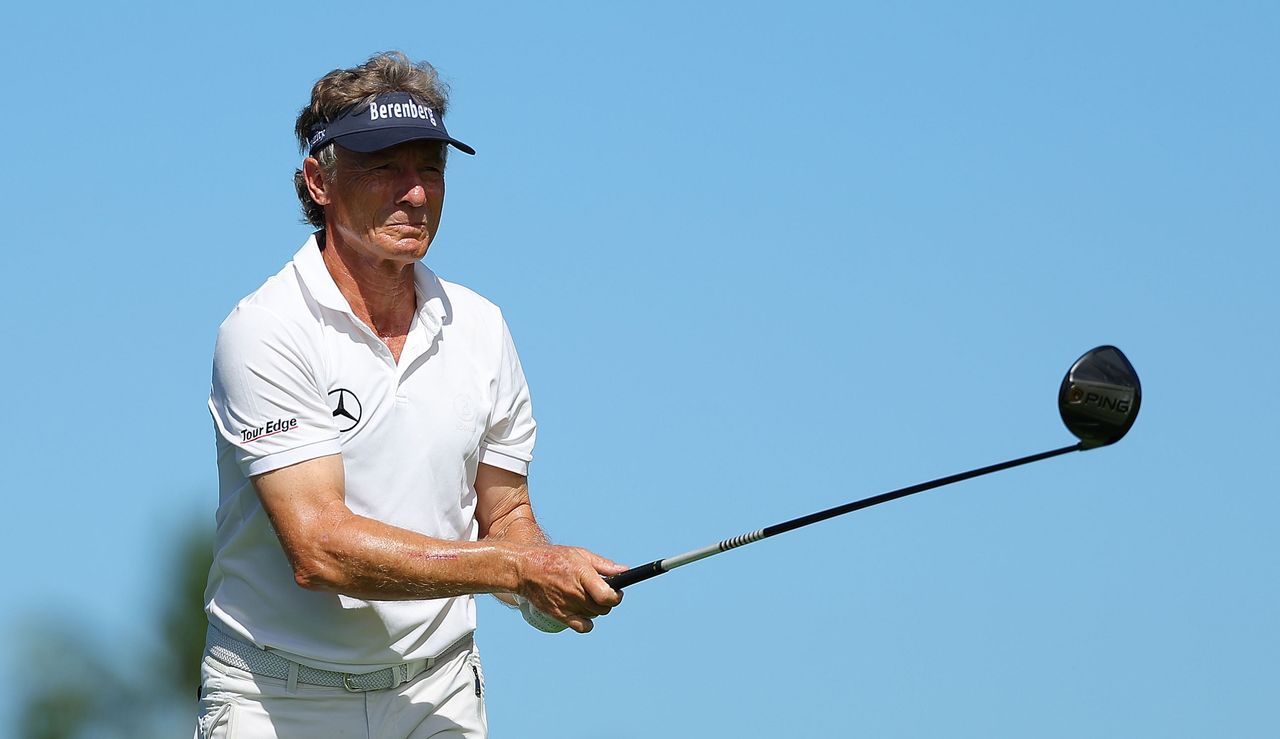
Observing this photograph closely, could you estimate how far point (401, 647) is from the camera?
7.35m

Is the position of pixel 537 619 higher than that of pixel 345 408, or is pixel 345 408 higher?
pixel 345 408

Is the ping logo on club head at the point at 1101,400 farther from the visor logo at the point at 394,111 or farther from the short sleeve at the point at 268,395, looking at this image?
the visor logo at the point at 394,111

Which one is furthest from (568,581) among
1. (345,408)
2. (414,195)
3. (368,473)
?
(414,195)

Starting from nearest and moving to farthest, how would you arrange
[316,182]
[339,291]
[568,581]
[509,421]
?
[568,581], [339,291], [316,182], [509,421]

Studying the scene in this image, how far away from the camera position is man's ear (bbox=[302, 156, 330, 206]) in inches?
306

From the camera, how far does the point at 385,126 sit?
24.7 ft

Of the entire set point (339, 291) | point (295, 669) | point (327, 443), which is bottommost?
point (295, 669)

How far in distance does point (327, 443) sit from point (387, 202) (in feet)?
3.39

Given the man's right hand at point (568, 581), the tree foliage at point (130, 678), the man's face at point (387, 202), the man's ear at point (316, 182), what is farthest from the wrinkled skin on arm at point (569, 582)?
the tree foliage at point (130, 678)

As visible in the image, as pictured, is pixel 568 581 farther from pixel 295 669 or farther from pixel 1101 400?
pixel 1101 400

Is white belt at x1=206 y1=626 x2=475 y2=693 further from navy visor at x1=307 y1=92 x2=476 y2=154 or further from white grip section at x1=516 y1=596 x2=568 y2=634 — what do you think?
navy visor at x1=307 y1=92 x2=476 y2=154

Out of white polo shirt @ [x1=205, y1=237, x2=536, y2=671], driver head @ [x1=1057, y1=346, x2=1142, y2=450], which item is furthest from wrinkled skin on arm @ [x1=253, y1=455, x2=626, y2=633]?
driver head @ [x1=1057, y1=346, x2=1142, y2=450]

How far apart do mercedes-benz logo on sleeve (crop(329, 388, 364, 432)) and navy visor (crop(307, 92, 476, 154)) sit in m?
0.95

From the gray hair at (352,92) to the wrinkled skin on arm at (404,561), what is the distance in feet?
4.68
